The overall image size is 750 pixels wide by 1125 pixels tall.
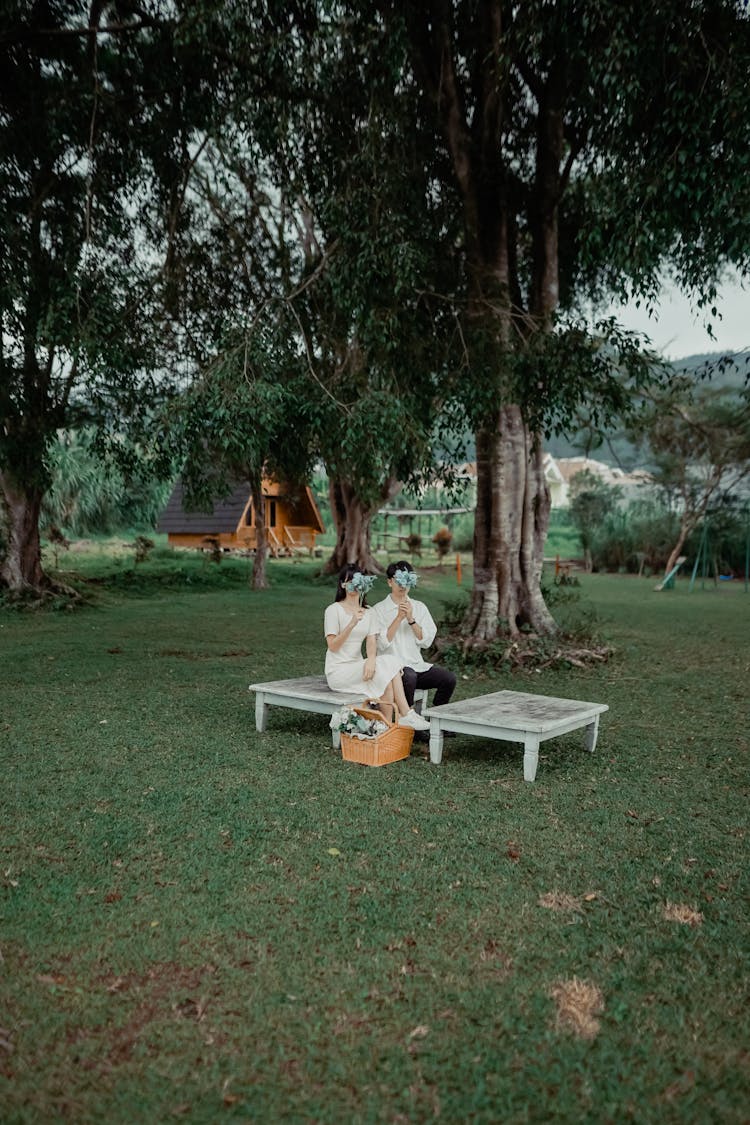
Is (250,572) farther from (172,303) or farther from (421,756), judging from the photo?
(421,756)

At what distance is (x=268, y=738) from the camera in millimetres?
A: 6891

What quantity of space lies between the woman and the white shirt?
0.08 metres

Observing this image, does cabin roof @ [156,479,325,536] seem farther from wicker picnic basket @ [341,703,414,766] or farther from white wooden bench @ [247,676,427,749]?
wicker picnic basket @ [341,703,414,766]

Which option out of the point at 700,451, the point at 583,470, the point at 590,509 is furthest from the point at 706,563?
Result: the point at 583,470

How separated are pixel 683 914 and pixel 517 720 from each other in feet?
6.79

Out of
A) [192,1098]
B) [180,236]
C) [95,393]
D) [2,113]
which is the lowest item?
[192,1098]

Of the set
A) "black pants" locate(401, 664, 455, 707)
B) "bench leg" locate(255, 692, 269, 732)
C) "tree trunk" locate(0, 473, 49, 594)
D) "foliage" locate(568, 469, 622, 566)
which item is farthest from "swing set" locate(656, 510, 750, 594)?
"bench leg" locate(255, 692, 269, 732)

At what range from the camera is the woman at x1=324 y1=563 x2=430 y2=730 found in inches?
257

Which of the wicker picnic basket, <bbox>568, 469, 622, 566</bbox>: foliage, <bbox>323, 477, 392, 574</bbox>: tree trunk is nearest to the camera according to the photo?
the wicker picnic basket

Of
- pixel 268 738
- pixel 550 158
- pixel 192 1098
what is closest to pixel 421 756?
pixel 268 738

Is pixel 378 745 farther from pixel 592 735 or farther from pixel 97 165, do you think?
pixel 97 165

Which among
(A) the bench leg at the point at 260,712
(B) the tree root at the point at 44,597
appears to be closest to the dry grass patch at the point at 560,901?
(A) the bench leg at the point at 260,712

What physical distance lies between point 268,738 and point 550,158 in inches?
310

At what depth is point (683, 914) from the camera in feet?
12.7
